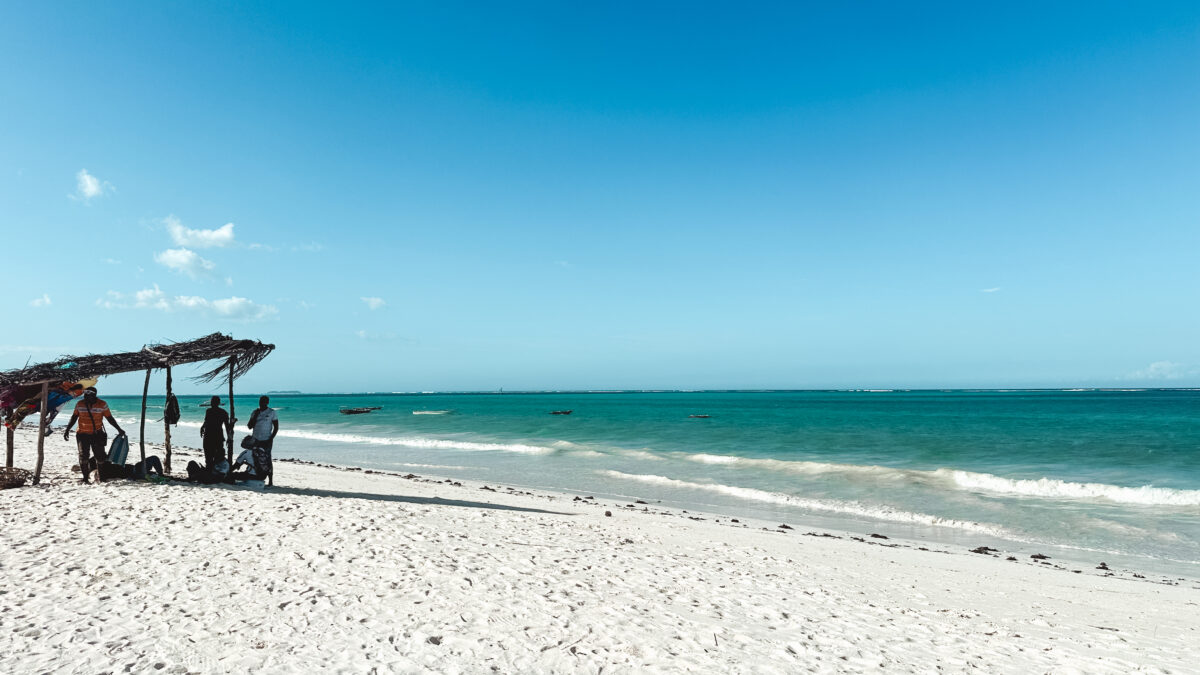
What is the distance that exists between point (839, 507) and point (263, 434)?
1390cm

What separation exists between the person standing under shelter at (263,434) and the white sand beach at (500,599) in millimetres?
1711

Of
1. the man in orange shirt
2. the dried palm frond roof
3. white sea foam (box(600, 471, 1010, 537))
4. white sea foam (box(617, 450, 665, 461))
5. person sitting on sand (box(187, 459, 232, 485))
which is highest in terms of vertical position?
the dried palm frond roof

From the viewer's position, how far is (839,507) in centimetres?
1558

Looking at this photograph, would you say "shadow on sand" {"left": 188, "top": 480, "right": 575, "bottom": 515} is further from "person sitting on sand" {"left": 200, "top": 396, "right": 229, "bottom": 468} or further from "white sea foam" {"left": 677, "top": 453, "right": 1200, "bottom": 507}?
"white sea foam" {"left": 677, "top": 453, "right": 1200, "bottom": 507}

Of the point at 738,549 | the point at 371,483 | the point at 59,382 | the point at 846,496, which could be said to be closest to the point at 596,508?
the point at 738,549

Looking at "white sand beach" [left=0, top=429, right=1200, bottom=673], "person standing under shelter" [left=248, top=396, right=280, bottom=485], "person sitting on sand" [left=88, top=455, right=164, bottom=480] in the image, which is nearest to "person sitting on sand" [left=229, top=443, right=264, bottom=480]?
"person standing under shelter" [left=248, top=396, right=280, bottom=485]

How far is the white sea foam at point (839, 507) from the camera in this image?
1355 centimetres

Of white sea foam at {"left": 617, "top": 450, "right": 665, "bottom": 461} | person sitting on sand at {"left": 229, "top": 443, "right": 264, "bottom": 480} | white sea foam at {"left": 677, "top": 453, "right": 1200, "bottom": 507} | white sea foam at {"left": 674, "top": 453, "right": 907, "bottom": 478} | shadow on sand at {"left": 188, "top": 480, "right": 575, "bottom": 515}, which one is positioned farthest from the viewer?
white sea foam at {"left": 617, "top": 450, "right": 665, "bottom": 461}

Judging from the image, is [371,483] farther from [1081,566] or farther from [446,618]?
[1081,566]

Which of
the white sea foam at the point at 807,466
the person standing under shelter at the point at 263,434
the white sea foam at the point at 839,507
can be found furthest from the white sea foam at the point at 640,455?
the person standing under shelter at the point at 263,434

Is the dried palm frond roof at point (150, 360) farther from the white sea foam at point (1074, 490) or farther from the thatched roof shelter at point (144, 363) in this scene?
the white sea foam at point (1074, 490)

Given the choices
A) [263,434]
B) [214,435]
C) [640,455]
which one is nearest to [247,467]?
[214,435]

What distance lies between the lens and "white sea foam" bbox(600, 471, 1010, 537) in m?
13.5

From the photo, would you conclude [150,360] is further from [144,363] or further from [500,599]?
[500,599]
